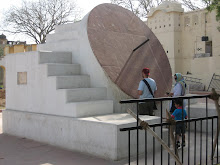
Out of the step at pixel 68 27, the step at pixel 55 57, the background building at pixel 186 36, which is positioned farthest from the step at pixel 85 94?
the background building at pixel 186 36

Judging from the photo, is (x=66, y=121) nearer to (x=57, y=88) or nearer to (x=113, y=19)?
(x=57, y=88)

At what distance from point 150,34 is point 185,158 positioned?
3696 millimetres

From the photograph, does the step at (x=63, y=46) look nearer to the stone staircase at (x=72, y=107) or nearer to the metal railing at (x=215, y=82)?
the stone staircase at (x=72, y=107)

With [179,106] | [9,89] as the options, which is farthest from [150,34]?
[9,89]

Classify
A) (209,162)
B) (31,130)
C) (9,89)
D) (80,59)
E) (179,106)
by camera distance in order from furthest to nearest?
(9,89) → (80,59) → (31,130) → (179,106) → (209,162)

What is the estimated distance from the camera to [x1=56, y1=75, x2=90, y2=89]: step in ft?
18.6

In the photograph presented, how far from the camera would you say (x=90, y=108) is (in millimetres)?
5422

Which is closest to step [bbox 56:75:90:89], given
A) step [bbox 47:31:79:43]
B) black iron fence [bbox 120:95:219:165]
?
step [bbox 47:31:79:43]

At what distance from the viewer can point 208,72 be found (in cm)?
1770

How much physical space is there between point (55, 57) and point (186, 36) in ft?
49.0

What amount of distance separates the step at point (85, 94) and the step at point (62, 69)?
69 cm

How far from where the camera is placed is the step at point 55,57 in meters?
6.14

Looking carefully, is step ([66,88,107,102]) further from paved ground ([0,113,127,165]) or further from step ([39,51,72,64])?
step ([39,51,72,64])

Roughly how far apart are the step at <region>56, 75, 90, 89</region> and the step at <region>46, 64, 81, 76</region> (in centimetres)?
30
